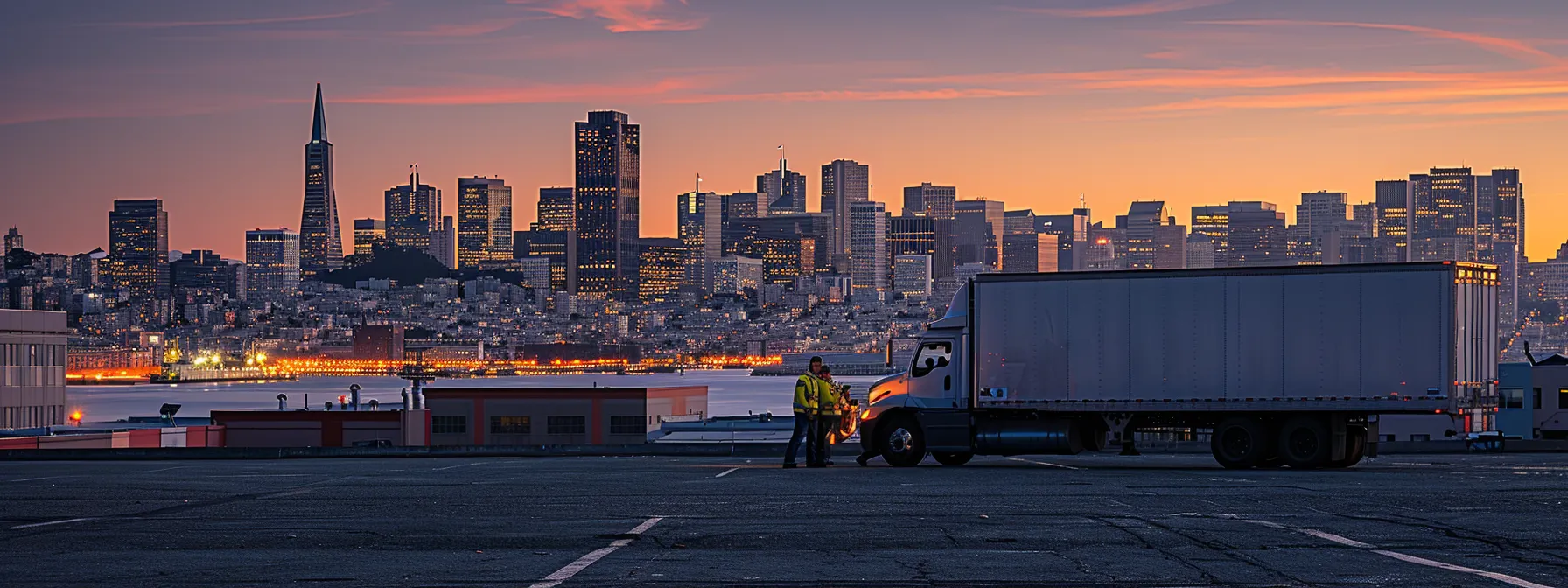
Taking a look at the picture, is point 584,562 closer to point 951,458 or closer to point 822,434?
point 822,434

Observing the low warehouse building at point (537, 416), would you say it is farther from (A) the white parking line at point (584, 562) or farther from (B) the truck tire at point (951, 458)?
(A) the white parking line at point (584, 562)

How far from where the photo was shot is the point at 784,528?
16.2 m

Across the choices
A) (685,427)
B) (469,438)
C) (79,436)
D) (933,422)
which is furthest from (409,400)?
(933,422)

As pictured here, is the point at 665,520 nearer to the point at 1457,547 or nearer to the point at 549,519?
the point at 549,519

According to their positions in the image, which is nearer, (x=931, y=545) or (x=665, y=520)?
(x=931, y=545)

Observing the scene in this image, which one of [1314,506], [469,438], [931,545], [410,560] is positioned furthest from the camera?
[469,438]

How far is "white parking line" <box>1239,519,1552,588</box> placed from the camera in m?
11.9

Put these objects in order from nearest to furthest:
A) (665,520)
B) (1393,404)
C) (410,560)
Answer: (410,560) → (665,520) → (1393,404)

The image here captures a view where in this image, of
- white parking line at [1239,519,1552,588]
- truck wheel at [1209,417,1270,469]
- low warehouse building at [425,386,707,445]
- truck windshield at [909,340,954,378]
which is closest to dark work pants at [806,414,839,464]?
truck windshield at [909,340,954,378]

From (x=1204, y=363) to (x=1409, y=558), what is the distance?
52.7 feet

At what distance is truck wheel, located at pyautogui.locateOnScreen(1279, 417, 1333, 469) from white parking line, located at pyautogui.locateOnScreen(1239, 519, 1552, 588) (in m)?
12.1

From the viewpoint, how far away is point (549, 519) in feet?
56.6

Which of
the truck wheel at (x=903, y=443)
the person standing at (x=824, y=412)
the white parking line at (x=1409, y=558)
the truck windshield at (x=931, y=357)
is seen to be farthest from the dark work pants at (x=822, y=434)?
the white parking line at (x=1409, y=558)

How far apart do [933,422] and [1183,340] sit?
445 cm
